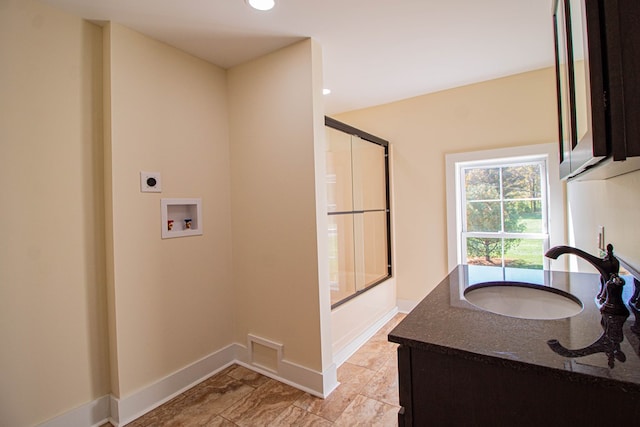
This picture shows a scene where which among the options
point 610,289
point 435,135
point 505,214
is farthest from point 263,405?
point 435,135

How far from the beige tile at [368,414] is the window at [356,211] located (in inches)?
30.0

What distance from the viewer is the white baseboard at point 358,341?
248 cm

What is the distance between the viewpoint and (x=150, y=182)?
201 cm

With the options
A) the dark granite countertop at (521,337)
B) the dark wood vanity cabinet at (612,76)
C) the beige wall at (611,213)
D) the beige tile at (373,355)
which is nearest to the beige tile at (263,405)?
the beige tile at (373,355)

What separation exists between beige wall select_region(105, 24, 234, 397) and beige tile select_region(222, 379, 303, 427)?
54cm

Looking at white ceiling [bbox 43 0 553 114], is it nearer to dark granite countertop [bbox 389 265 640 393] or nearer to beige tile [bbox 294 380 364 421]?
dark granite countertop [bbox 389 265 640 393]

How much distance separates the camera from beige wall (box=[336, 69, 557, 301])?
2.72 m

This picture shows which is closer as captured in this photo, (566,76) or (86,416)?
(566,76)

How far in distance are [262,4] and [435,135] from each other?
2.16m

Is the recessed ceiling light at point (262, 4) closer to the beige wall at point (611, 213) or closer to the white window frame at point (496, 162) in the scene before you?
the beige wall at point (611, 213)

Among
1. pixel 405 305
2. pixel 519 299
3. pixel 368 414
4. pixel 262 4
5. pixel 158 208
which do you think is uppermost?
pixel 262 4

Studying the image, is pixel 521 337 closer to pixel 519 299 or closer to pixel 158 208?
pixel 519 299

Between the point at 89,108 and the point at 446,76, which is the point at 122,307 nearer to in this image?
the point at 89,108

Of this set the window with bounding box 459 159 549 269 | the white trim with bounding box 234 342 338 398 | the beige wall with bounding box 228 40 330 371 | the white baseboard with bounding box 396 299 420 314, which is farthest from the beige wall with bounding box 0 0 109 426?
the window with bounding box 459 159 549 269
